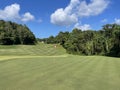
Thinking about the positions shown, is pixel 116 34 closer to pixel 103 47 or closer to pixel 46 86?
pixel 103 47

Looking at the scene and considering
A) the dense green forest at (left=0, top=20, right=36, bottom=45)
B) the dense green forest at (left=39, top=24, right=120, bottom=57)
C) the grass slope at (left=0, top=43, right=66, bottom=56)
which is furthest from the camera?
the dense green forest at (left=0, top=20, right=36, bottom=45)

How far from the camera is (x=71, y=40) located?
206 ft

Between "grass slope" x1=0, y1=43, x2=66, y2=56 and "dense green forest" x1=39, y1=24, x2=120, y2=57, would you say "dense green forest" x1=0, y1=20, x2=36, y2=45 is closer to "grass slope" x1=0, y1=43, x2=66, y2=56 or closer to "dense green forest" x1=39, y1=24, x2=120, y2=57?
"grass slope" x1=0, y1=43, x2=66, y2=56

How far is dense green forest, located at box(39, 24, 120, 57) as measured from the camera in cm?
5344

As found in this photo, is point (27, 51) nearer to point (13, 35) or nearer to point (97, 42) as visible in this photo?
point (97, 42)

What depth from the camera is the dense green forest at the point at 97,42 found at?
53.4 metres

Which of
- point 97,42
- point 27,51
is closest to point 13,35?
point 27,51

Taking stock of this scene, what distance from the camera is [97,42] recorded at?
58.3 metres

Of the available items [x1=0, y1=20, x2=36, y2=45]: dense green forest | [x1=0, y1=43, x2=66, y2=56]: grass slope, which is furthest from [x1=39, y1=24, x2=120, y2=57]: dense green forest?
[x1=0, y1=20, x2=36, y2=45]: dense green forest

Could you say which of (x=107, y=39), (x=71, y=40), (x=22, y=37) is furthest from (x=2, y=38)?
(x=107, y=39)

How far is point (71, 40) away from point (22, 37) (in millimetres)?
32098

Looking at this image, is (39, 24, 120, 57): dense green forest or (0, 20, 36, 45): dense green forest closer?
(39, 24, 120, 57): dense green forest

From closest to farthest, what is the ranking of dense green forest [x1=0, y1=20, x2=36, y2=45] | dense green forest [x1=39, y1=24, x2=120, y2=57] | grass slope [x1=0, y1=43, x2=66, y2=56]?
grass slope [x1=0, y1=43, x2=66, y2=56] → dense green forest [x1=39, y1=24, x2=120, y2=57] → dense green forest [x1=0, y1=20, x2=36, y2=45]

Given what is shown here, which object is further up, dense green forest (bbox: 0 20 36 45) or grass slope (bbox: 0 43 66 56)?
dense green forest (bbox: 0 20 36 45)
